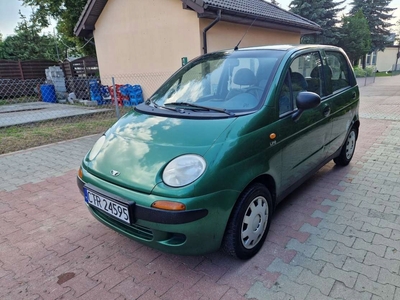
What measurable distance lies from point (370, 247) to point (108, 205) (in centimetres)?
221

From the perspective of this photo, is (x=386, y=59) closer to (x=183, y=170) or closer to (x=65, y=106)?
(x=65, y=106)

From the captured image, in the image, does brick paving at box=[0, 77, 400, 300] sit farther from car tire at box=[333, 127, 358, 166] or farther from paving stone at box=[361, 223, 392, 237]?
car tire at box=[333, 127, 358, 166]

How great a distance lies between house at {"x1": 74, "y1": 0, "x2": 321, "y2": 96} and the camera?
924cm

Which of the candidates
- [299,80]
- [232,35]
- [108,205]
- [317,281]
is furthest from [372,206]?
[232,35]

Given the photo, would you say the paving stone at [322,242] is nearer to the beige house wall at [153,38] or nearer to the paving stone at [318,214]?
the paving stone at [318,214]

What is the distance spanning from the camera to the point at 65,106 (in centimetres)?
1222

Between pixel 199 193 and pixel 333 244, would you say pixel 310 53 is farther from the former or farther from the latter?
pixel 199 193

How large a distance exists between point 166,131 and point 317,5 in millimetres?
28043

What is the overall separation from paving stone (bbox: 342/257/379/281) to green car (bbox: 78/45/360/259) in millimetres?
675

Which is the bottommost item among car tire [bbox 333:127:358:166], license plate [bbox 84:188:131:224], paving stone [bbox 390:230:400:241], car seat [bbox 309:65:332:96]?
Answer: paving stone [bbox 390:230:400:241]

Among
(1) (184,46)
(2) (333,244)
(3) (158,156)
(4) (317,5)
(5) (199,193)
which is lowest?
(2) (333,244)

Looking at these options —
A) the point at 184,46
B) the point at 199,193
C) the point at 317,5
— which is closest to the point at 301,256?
the point at 199,193

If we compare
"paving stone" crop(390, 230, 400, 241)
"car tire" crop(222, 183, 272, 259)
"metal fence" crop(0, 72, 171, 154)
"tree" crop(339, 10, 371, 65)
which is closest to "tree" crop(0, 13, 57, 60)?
"metal fence" crop(0, 72, 171, 154)

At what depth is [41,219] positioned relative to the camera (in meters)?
3.12
